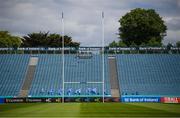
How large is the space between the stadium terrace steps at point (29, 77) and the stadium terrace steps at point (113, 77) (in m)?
11.6

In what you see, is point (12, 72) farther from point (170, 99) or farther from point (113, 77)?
point (170, 99)

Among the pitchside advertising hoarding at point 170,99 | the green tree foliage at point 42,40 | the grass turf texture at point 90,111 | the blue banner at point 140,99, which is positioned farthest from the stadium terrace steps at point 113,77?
the green tree foliage at point 42,40

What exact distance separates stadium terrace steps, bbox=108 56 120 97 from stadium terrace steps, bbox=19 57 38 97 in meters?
11.6

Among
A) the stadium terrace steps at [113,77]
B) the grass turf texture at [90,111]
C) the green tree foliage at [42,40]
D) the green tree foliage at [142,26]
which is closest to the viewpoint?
the grass turf texture at [90,111]

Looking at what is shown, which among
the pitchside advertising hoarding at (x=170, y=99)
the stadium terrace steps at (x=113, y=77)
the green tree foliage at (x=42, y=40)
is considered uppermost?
the green tree foliage at (x=42, y=40)

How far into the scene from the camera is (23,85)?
2667 inches

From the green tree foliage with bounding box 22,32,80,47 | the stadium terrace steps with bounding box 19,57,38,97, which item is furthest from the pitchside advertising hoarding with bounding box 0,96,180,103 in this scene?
the green tree foliage with bounding box 22,32,80,47

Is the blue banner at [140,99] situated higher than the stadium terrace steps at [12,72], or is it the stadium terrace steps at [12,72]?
the stadium terrace steps at [12,72]

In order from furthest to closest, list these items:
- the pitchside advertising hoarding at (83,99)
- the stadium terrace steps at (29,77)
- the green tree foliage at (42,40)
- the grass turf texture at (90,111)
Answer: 1. the green tree foliage at (42,40)
2. the stadium terrace steps at (29,77)
3. the pitchside advertising hoarding at (83,99)
4. the grass turf texture at (90,111)

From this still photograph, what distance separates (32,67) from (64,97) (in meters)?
15.2

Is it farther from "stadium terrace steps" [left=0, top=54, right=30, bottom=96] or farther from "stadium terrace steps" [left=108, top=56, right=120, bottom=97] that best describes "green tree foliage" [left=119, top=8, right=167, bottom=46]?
"stadium terrace steps" [left=0, top=54, right=30, bottom=96]

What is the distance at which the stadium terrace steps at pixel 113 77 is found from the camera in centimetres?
6625

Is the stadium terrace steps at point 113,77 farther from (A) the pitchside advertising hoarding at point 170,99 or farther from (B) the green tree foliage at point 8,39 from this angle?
(B) the green tree foliage at point 8,39

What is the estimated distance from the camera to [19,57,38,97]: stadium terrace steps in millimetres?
66000
